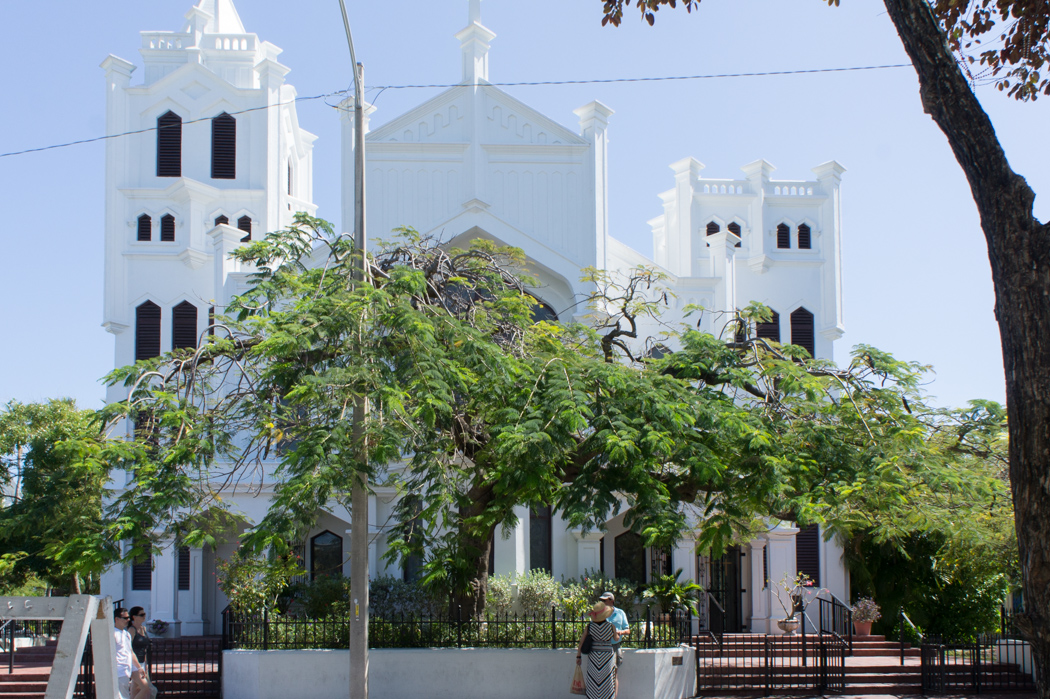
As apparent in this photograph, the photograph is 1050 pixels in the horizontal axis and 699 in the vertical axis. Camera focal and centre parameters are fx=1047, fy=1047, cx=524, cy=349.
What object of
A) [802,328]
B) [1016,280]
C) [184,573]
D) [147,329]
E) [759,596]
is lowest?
[759,596]

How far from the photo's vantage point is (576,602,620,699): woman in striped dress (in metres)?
13.1

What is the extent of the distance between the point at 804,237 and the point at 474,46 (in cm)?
1065

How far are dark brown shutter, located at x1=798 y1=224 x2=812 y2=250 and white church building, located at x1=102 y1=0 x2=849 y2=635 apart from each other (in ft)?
0.13

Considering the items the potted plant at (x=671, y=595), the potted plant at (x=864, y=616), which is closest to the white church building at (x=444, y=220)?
the potted plant at (x=864, y=616)

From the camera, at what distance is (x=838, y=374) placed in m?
16.3

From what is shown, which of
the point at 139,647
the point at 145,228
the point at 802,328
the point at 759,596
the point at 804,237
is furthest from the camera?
the point at 804,237

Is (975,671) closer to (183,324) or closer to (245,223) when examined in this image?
(183,324)

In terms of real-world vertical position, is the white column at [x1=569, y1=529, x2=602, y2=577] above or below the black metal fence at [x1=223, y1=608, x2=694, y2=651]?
above

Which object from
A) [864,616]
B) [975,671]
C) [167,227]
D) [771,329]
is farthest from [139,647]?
[771,329]

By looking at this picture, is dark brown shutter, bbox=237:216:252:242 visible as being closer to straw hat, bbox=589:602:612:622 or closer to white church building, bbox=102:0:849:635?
white church building, bbox=102:0:849:635

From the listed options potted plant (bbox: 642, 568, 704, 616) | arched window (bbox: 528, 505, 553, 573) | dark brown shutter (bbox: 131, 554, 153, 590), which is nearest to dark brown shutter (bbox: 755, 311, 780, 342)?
arched window (bbox: 528, 505, 553, 573)

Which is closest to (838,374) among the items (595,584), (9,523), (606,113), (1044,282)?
(595,584)

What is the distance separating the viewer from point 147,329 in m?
27.0

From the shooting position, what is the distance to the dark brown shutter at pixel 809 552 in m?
26.0
